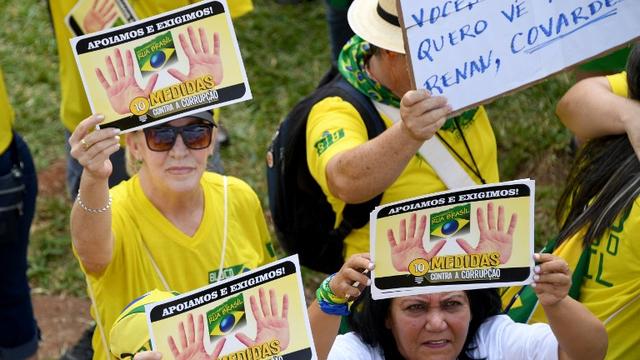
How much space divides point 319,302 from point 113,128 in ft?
2.45

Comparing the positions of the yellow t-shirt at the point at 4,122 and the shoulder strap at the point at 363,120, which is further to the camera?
the yellow t-shirt at the point at 4,122

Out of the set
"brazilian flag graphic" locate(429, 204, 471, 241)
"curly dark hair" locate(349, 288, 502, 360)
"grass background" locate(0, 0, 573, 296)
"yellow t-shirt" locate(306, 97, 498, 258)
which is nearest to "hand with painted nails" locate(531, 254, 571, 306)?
"brazilian flag graphic" locate(429, 204, 471, 241)

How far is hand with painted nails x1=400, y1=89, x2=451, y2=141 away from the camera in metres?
3.26

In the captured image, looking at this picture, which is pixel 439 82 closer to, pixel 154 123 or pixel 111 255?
pixel 154 123

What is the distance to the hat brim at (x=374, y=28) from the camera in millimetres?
3758

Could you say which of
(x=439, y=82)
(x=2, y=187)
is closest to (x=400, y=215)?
(x=439, y=82)

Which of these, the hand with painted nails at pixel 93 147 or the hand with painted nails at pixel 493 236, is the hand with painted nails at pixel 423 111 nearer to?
the hand with painted nails at pixel 493 236

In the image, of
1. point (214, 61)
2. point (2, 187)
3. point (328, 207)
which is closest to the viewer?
point (214, 61)

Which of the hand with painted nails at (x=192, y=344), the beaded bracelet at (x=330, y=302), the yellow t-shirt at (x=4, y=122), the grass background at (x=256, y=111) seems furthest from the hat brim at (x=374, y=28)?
the grass background at (x=256, y=111)

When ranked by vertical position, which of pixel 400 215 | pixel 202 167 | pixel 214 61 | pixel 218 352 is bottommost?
pixel 218 352

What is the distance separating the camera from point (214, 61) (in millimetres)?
3350

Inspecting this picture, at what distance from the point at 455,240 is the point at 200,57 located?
2.93 feet

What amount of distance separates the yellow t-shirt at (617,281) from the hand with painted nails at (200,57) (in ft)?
3.80

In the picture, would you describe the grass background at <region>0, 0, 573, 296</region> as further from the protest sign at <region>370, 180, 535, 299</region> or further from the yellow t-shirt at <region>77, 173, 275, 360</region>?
the protest sign at <region>370, 180, 535, 299</region>
